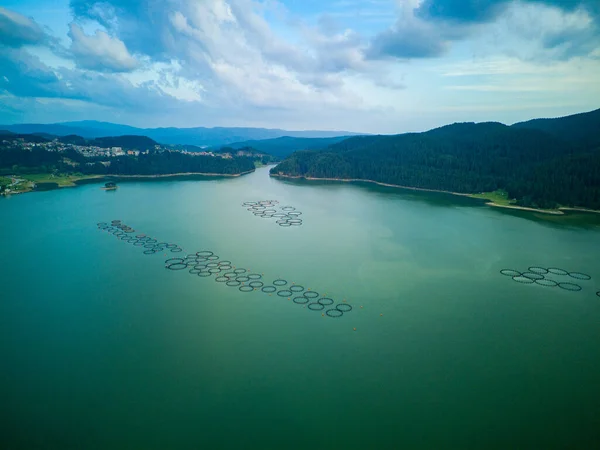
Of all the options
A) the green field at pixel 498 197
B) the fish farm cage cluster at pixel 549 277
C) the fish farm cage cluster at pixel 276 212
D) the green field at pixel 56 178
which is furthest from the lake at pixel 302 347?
the green field at pixel 56 178

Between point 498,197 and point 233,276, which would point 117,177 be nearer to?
point 233,276

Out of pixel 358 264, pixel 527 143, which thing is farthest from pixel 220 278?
pixel 527 143

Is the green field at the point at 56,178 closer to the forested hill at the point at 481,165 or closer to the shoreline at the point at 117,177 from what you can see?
the shoreline at the point at 117,177

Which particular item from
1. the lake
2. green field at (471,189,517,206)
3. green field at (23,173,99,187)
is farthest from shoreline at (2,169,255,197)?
green field at (471,189,517,206)

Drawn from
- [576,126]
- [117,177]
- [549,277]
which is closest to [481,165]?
[576,126]

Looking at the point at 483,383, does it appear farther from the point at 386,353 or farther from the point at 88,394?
the point at 88,394

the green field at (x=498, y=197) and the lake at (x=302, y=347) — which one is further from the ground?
the green field at (x=498, y=197)
